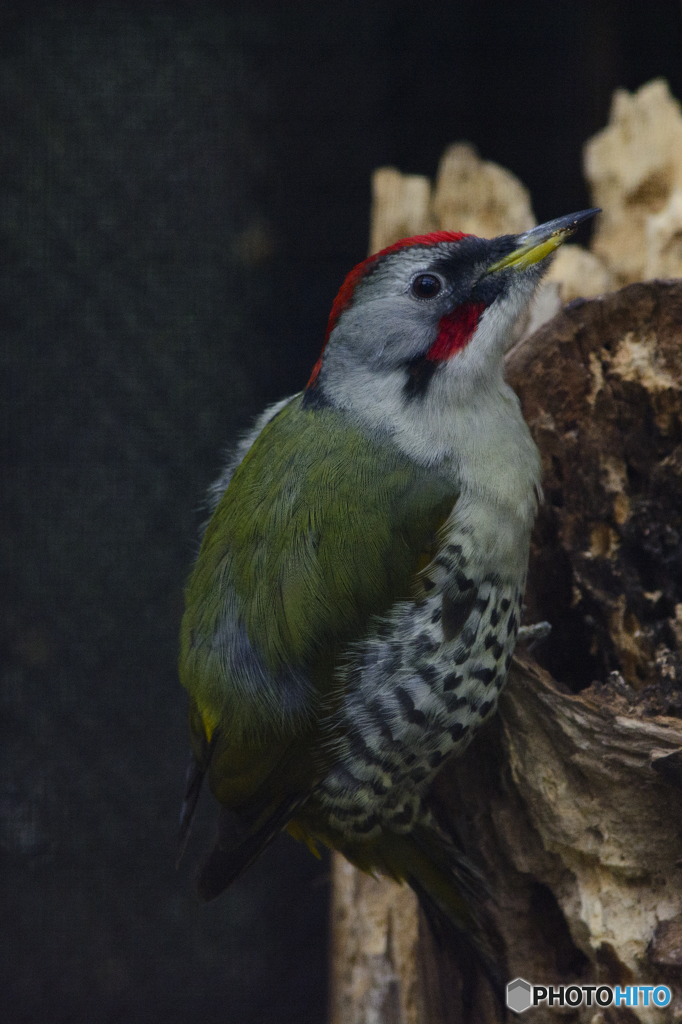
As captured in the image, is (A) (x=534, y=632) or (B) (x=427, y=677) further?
(A) (x=534, y=632)

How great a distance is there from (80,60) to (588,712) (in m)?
1.80

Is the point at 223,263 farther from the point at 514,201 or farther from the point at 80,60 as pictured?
the point at 514,201

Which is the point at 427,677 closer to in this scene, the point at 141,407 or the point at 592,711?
the point at 592,711

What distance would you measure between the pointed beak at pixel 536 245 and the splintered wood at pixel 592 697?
16 cm

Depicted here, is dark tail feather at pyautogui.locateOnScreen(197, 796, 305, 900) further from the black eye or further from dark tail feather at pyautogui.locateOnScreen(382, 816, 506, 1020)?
the black eye

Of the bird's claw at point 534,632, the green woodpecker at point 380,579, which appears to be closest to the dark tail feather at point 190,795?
the green woodpecker at point 380,579

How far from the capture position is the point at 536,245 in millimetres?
1357

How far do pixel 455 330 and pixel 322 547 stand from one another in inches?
13.6

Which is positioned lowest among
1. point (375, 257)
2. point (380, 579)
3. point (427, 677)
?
point (427, 677)

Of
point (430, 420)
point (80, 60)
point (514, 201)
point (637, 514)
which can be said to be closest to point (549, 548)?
point (637, 514)

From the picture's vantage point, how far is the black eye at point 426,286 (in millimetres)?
1339

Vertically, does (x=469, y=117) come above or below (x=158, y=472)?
above

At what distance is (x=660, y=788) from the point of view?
1211mm

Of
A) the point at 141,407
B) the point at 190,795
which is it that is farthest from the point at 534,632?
the point at 141,407
